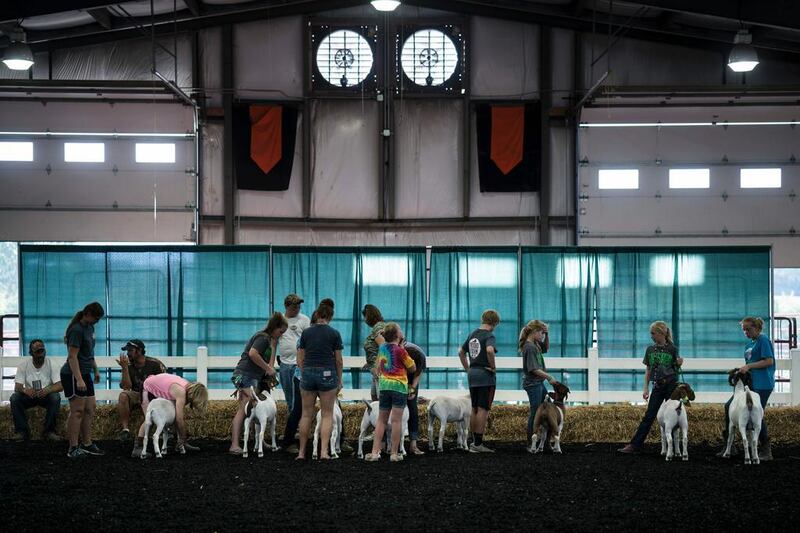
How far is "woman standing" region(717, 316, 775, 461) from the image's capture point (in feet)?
34.9

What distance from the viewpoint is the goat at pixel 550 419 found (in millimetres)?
11234

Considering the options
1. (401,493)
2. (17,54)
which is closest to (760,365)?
(401,493)

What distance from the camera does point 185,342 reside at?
50.6ft

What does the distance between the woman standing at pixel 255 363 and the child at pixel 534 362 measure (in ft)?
8.70

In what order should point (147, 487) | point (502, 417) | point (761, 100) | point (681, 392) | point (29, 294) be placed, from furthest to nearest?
1. point (761, 100)
2. point (29, 294)
3. point (502, 417)
4. point (681, 392)
5. point (147, 487)

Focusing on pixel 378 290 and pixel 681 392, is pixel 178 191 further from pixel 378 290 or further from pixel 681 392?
pixel 681 392

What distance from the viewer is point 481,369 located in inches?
438

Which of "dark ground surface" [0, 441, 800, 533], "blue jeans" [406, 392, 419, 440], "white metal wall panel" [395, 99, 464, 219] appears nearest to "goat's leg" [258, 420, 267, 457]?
"dark ground surface" [0, 441, 800, 533]

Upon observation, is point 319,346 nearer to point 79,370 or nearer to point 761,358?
point 79,370

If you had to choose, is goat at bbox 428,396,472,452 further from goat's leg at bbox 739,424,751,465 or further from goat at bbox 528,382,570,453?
goat's leg at bbox 739,424,751,465

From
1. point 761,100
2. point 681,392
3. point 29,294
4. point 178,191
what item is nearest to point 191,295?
point 29,294

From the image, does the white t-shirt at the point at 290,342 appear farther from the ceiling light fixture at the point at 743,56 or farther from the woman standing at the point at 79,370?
the ceiling light fixture at the point at 743,56

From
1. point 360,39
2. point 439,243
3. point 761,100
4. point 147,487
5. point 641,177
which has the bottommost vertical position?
point 147,487

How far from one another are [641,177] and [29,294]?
11.2 m
